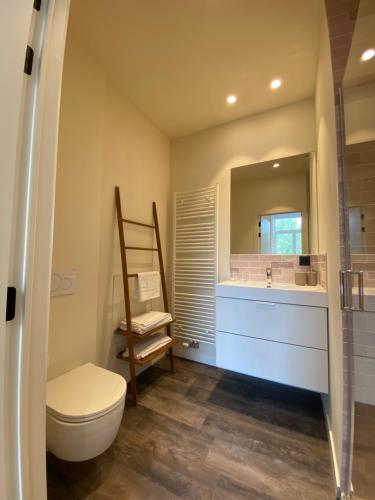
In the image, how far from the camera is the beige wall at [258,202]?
2.06 meters

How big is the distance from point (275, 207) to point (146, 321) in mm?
1666

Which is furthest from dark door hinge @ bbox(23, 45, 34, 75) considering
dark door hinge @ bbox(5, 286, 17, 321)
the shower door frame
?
the shower door frame

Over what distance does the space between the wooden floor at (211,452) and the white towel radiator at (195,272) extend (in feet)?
1.71

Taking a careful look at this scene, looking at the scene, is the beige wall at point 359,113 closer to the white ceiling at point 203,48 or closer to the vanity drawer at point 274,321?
the white ceiling at point 203,48

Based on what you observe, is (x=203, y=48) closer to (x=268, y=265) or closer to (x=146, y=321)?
(x=268, y=265)

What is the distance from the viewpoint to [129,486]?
3.64 feet

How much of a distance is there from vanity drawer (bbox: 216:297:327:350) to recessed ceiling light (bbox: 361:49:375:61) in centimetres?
146

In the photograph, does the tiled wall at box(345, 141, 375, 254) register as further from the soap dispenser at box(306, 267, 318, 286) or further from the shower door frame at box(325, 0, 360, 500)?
the soap dispenser at box(306, 267, 318, 286)

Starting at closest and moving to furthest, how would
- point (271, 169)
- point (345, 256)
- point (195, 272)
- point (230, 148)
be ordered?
point (345, 256)
point (271, 169)
point (230, 148)
point (195, 272)

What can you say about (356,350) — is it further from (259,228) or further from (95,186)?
(95,186)

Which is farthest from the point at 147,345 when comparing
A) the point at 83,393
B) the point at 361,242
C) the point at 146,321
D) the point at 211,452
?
the point at 361,242

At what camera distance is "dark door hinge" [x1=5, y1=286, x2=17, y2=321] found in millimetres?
562

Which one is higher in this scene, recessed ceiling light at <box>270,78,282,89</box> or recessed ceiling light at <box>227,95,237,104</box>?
recessed ceiling light at <box>227,95,237,104</box>

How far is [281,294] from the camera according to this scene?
1.59 meters
